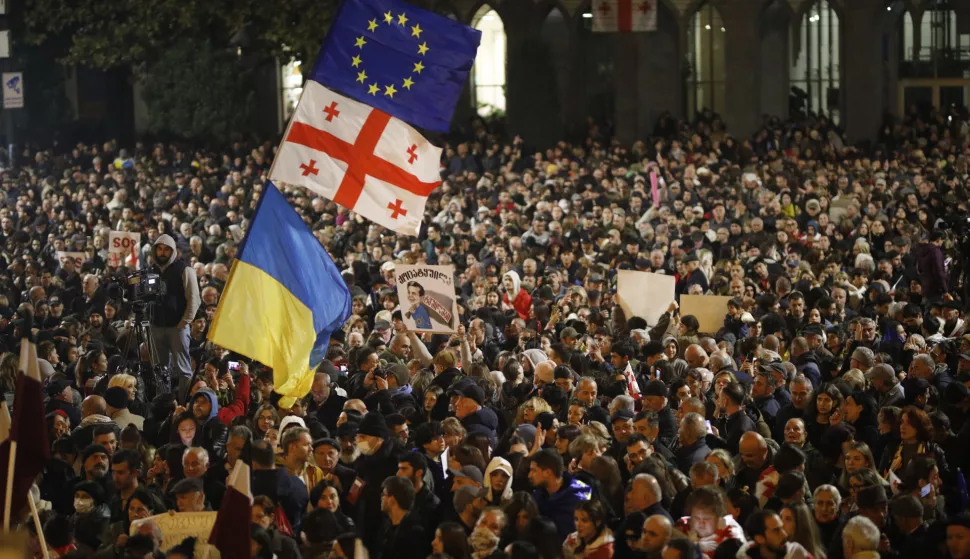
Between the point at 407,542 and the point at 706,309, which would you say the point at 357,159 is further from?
the point at 706,309

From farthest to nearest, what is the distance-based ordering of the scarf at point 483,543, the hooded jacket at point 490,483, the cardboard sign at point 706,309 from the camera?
the cardboard sign at point 706,309
the hooded jacket at point 490,483
the scarf at point 483,543

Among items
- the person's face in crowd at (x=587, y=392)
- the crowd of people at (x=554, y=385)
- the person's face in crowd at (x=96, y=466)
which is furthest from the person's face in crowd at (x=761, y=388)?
the person's face in crowd at (x=96, y=466)

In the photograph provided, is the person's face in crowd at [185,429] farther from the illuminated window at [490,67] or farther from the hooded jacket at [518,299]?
the illuminated window at [490,67]

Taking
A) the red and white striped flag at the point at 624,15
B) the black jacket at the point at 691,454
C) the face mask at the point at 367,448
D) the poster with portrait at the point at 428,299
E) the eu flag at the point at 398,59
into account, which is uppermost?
the red and white striped flag at the point at 624,15

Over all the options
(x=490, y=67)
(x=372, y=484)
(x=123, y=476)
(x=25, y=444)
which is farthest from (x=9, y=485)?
(x=490, y=67)

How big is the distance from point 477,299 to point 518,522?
9.05m

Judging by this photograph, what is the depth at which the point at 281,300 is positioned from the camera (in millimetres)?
10203

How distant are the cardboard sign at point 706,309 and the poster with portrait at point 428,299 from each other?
8.86ft

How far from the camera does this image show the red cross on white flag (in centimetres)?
1075

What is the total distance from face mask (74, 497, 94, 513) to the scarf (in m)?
2.46

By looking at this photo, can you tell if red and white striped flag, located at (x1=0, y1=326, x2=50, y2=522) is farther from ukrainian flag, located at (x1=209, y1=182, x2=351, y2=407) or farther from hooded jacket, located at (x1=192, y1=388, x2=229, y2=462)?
hooded jacket, located at (x1=192, y1=388, x2=229, y2=462)

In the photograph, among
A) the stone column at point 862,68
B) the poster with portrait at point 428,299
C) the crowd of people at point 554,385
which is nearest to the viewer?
the crowd of people at point 554,385

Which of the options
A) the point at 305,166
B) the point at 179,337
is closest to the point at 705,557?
the point at 305,166

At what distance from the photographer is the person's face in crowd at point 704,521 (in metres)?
7.75
